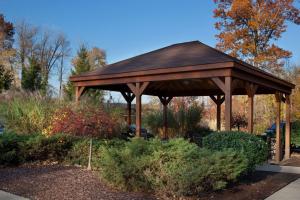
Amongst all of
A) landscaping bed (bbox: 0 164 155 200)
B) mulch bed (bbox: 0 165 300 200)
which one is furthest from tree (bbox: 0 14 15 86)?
mulch bed (bbox: 0 165 300 200)

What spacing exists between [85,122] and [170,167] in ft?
11.4

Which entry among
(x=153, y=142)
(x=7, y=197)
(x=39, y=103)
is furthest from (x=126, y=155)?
(x=39, y=103)

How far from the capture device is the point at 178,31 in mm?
23016

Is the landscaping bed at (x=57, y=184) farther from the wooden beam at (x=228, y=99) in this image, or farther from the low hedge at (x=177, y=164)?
the wooden beam at (x=228, y=99)

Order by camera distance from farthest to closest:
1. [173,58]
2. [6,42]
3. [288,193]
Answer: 1. [6,42]
2. [173,58]
3. [288,193]

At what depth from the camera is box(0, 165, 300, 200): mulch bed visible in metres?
5.57

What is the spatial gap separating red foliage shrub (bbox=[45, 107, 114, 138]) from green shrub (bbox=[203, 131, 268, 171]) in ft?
8.47

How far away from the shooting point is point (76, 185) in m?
6.13

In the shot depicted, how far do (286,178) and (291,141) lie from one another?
596 centimetres

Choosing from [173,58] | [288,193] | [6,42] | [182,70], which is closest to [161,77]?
[182,70]

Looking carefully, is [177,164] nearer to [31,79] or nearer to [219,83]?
[219,83]

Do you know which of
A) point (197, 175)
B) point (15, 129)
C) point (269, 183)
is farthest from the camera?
point (15, 129)

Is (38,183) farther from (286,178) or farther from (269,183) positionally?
(286,178)

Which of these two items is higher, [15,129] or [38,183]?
[15,129]
